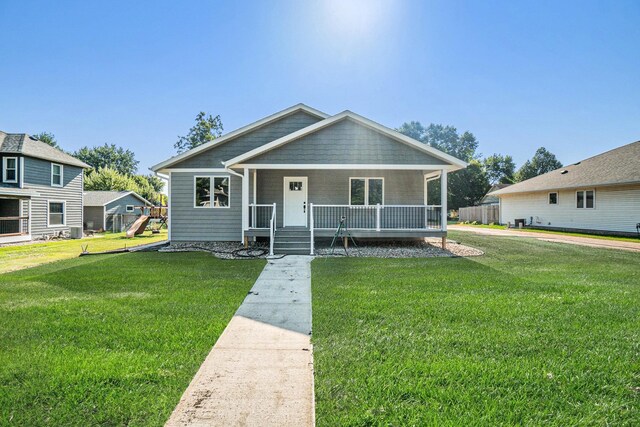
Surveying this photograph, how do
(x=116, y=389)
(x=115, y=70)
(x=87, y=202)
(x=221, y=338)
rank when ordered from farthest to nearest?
(x=87, y=202), (x=115, y=70), (x=221, y=338), (x=116, y=389)

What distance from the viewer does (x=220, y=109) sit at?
42.4m

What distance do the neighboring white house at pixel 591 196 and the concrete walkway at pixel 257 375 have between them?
2027 cm

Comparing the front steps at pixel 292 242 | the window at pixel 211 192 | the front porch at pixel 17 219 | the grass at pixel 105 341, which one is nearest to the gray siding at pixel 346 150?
the front steps at pixel 292 242

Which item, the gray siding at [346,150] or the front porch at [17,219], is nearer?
the gray siding at [346,150]

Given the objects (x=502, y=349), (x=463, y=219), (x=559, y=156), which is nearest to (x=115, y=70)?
(x=502, y=349)

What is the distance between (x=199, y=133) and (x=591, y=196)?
40062 mm

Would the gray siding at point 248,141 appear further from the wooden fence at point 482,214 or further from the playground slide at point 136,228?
the wooden fence at point 482,214

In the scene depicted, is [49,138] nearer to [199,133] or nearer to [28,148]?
[199,133]

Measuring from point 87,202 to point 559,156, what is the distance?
6923 centimetres

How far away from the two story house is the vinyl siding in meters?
32.3

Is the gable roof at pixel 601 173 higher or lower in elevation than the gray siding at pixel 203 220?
higher

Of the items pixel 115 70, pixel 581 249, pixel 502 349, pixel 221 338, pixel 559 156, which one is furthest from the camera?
pixel 559 156

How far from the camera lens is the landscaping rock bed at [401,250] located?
10.8 metres

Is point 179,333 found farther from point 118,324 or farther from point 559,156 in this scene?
point 559,156
